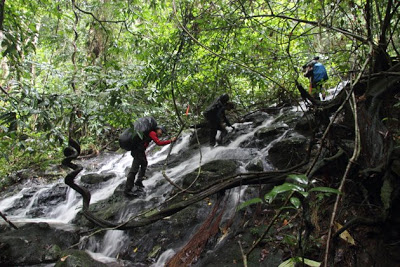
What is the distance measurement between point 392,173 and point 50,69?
5.09m

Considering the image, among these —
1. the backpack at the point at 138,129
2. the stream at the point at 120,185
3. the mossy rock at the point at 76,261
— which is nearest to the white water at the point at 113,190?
the stream at the point at 120,185

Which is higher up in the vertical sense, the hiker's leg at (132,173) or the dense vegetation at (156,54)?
the dense vegetation at (156,54)

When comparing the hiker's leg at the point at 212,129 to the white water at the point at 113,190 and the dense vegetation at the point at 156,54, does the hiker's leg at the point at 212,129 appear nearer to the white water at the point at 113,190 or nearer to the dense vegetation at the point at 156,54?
the white water at the point at 113,190

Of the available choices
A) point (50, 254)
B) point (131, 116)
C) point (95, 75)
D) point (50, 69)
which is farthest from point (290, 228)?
point (50, 69)

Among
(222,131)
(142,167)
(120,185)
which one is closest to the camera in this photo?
(142,167)

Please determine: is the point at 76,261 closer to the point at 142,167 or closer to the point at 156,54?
the point at 142,167

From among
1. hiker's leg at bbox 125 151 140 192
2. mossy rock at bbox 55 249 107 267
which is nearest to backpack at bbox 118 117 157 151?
hiker's leg at bbox 125 151 140 192

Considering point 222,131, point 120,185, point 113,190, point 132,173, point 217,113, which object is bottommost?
point 113,190

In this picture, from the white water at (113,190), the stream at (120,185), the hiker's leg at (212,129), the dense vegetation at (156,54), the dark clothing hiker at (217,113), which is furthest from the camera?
the hiker's leg at (212,129)

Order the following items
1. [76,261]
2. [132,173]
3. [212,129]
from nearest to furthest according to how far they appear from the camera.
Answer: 1. [76,261]
2. [132,173]
3. [212,129]

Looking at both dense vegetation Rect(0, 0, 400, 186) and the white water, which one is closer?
dense vegetation Rect(0, 0, 400, 186)

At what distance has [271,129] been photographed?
813 cm

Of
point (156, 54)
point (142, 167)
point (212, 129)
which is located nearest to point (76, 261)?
point (142, 167)

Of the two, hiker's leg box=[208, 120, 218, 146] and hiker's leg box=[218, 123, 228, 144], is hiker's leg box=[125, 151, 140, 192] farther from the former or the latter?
hiker's leg box=[218, 123, 228, 144]
